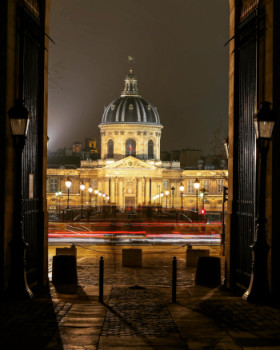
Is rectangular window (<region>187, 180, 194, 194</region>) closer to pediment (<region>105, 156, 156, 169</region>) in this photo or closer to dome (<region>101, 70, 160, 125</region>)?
pediment (<region>105, 156, 156, 169</region>)

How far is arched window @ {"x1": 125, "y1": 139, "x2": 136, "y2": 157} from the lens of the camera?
13375cm

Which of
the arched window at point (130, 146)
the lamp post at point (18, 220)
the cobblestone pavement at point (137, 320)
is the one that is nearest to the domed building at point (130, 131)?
the arched window at point (130, 146)

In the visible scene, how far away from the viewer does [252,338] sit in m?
8.02

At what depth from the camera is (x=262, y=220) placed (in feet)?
34.9

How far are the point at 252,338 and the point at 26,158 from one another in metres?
6.37

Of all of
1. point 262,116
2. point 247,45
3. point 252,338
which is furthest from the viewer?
point 247,45

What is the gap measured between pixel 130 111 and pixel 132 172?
1621cm

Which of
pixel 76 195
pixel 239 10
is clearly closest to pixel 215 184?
pixel 76 195

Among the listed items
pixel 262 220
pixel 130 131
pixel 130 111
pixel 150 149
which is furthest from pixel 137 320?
pixel 150 149

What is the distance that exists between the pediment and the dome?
38.1 feet

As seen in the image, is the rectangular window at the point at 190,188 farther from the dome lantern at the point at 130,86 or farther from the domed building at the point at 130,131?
the dome lantern at the point at 130,86

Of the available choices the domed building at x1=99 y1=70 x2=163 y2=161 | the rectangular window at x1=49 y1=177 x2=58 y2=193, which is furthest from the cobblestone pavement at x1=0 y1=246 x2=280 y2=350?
the domed building at x1=99 y1=70 x2=163 y2=161

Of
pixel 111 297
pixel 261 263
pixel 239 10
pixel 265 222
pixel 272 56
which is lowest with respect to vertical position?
pixel 111 297

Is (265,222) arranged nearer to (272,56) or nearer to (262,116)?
(262,116)
